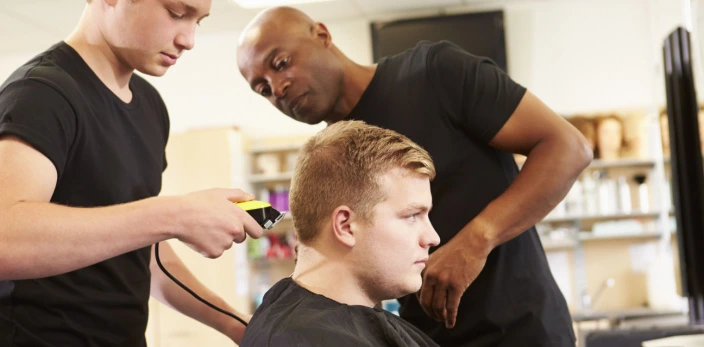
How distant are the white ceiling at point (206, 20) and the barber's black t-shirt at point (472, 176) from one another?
176 inches

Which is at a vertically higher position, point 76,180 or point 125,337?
point 76,180

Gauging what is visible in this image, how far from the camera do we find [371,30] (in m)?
6.34

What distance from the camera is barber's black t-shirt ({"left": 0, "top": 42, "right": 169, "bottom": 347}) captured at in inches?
49.3

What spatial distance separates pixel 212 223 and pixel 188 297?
605mm

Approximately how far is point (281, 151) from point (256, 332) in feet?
17.8

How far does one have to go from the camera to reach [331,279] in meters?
1.36

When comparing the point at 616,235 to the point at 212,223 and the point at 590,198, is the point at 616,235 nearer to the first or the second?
the point at 590,198

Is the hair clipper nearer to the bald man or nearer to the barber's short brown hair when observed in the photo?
the barber's short brown hair

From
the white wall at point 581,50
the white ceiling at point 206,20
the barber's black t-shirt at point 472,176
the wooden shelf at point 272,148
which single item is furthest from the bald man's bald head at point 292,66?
the white wall at point 581,50

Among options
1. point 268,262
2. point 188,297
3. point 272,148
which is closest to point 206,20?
point 272,148

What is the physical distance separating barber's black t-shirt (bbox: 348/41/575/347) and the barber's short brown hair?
27 cm

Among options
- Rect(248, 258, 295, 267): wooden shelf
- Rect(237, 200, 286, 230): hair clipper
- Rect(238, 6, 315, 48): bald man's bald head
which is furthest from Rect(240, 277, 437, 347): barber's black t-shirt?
Rect(248, 258, 295, 267): wooden shelf

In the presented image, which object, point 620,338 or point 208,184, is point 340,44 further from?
point 620,338

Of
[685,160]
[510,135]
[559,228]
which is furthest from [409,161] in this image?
[559,228]
